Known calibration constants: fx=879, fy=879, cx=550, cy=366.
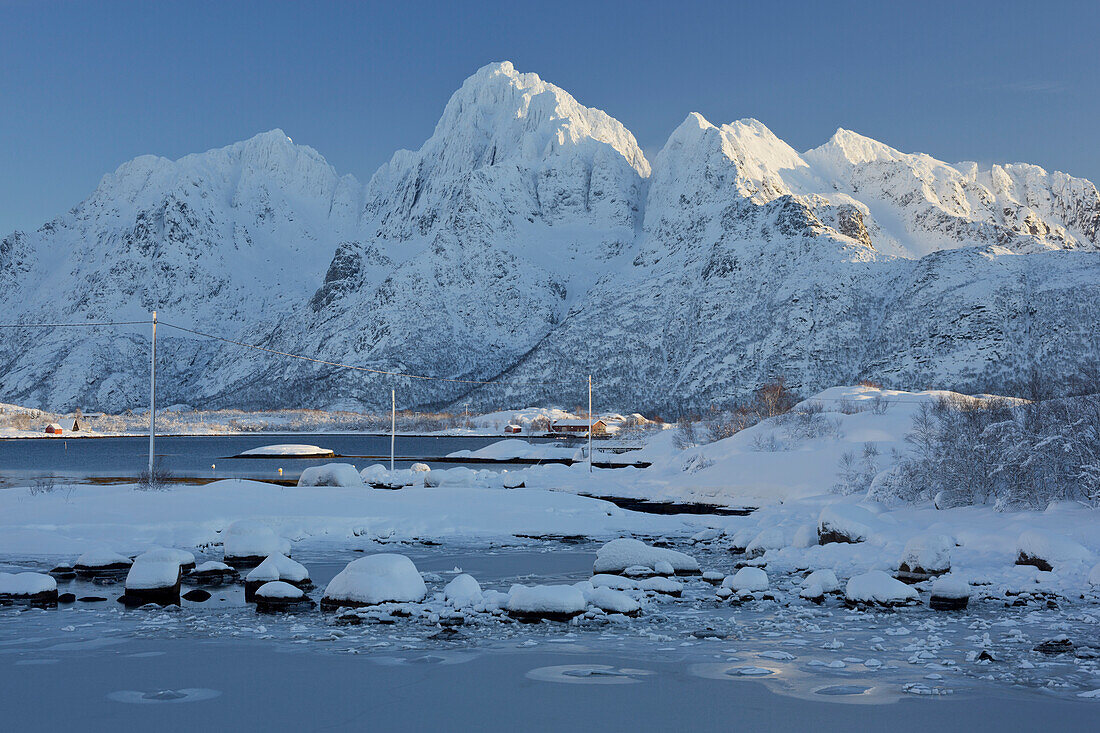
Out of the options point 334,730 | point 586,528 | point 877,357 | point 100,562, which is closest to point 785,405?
point 877,357

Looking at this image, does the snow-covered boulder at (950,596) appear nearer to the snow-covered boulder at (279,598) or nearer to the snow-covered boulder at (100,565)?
the snow-covered boulder at (279,598)

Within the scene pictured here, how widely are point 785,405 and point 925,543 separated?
3494 inches

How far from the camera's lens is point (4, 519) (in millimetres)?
29016

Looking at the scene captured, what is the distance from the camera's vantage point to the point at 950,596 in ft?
60.8

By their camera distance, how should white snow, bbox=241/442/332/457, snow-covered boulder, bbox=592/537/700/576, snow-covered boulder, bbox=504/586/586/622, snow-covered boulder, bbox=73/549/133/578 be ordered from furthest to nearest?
white snow, bbox=241/442/332/457 < snow-covered boulder, bbox=592/537/700/576 < snow-covered boulder, bbox=73/549/133/578 < snow-covered boulder, bbox=504/586/586/622

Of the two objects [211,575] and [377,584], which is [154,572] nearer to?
[211,575]

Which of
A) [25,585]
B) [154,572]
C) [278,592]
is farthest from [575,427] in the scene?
[25,585]

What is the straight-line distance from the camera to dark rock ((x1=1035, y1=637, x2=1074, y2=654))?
14.3 metres

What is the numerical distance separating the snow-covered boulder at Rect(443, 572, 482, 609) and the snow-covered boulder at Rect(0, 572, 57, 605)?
326 inches

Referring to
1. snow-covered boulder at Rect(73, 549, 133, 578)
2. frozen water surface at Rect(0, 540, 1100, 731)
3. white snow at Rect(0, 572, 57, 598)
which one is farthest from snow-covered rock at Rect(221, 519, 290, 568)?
white snow at Rect(0, 572, 57, 598)

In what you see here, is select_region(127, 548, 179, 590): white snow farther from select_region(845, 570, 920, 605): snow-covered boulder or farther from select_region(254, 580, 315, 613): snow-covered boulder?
select_region(845, 570, 920, 605): snow-covered boulder

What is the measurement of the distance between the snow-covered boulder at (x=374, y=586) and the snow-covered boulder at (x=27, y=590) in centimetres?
575

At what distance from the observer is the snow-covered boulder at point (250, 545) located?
81.1 feet

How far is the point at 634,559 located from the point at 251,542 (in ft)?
35.8
